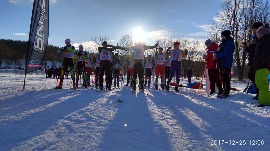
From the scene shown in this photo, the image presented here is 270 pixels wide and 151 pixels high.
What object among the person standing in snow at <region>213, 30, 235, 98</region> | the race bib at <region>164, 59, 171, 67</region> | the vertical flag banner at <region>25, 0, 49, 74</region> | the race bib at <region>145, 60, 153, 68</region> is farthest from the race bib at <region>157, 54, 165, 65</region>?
the person standing in snow at <region>213, 30, 235, 98</region>

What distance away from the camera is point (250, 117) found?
5625 mm

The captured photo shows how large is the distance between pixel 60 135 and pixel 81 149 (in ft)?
2.56

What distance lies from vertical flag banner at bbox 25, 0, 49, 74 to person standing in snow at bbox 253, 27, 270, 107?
28.7 feet

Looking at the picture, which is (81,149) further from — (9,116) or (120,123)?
(9,116)

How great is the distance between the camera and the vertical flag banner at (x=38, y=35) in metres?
12.3

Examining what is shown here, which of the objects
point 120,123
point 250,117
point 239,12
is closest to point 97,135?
point 120,123

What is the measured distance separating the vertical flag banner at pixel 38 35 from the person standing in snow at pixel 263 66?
345 inches

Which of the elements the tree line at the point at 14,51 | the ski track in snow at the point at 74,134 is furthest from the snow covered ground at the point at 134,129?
the tree line at the point at 14,51

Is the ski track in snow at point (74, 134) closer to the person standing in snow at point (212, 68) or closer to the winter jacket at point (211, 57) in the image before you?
the person standing in snow at point (212, 68)

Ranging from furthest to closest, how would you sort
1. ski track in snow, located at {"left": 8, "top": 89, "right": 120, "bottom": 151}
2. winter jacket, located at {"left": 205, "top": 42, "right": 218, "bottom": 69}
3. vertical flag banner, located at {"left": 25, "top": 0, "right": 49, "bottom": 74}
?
1. vertical flag banner, located at {"left": 25, "top": 0, "right": 49, "bottom": 74}
2. winter jacket, located at {"left": 205, "top": 42, "right": 218, "bottom": 69}
3. ski track in snow, located at {"left": 8, "top": 89, "right": 120, "bottom": 151}

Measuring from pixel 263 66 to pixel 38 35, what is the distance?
359 inches

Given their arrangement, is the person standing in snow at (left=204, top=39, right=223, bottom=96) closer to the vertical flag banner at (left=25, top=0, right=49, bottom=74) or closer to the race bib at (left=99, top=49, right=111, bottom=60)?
the race bib at (left=99, top=49, right=111, bottom=60)

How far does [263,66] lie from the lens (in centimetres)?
695

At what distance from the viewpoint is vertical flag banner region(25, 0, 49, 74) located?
40.5 ft
